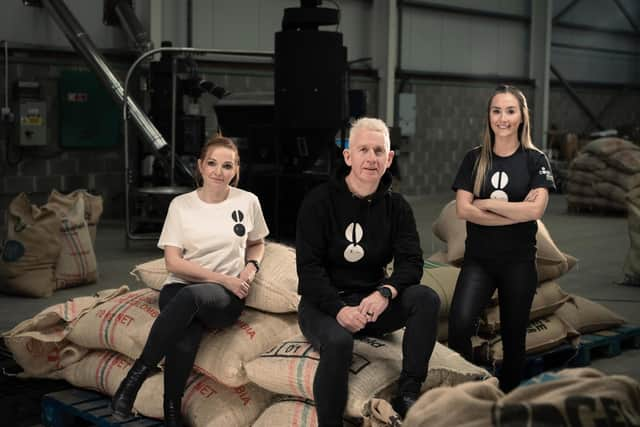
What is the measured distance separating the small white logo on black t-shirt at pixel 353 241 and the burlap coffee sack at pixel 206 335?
0.51 metres

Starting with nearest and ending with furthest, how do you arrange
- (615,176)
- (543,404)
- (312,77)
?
(543,404), (312,77), (615,176)

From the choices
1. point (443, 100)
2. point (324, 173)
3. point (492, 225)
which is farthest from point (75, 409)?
point (443, 100)

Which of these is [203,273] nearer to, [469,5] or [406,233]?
[406,233]

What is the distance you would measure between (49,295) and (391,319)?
3.49 metres

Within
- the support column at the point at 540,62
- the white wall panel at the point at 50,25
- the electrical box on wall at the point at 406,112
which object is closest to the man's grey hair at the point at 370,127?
the white wall panel at the point at 50,25

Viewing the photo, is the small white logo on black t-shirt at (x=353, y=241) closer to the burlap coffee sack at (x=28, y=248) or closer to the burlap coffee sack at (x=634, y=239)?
the burlap coffee sack at (x=28, y=248)

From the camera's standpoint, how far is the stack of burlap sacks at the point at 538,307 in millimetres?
4137

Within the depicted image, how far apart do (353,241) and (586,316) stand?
2133 mm

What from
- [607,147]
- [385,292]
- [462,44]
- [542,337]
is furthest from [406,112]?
[385,292]

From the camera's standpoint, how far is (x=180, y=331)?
10.5ft

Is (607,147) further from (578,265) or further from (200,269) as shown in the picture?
(200,269)

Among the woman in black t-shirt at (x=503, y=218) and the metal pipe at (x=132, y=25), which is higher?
the metal pipe at (x=132, y=25)

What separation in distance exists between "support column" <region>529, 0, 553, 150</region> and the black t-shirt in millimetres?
11950

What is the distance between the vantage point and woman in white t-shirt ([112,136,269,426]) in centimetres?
321
